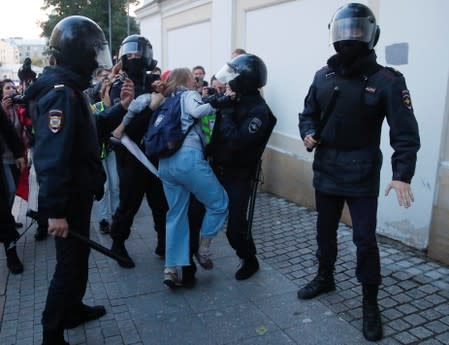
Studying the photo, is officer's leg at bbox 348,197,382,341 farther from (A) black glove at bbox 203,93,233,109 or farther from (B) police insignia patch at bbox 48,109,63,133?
(B) police insignia patch at bbox 48,109,63,133

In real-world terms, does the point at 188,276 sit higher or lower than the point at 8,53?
lower

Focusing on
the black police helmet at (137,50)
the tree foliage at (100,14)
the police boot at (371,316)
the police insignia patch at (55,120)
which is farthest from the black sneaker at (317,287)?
the tree foliage at (100,14)

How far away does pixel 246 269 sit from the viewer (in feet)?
12.7

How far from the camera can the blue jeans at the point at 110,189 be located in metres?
4.96

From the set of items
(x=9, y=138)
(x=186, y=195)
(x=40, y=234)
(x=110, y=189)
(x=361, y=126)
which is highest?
(x=361, y=126)

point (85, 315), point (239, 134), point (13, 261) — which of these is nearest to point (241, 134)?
point (239, 134)

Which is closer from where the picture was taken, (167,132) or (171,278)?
(167,132)

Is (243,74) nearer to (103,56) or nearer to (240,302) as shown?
(103,56)

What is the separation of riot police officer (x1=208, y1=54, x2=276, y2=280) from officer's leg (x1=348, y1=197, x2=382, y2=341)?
2.88 ft

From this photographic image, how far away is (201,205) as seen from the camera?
12.0 feet

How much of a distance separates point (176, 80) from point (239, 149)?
708 millimetres

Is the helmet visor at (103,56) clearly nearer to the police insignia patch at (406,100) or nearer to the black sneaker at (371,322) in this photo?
the police insignia patch at (406,100)

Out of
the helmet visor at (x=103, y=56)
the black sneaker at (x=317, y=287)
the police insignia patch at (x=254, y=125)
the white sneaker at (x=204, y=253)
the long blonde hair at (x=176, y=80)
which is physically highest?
the helmet visor at (x=103, y=56)

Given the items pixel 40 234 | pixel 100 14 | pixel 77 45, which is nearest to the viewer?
pixel 77 45
